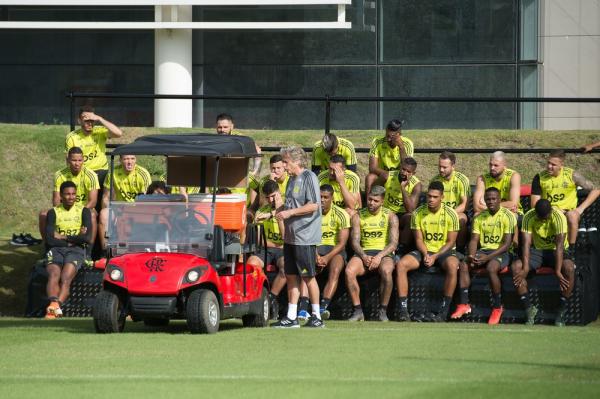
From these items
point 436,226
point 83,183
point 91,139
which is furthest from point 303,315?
point 91,139

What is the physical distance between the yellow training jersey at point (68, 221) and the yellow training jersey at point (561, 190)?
232 inches

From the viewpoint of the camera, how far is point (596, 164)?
2278 cm

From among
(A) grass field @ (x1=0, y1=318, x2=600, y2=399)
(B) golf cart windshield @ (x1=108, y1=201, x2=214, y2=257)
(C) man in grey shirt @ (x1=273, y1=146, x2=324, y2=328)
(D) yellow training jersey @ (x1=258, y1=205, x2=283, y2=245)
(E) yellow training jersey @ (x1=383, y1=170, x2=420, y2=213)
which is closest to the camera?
(A) grass field @ (x1=0, y1=318, x2=600, y2=399)

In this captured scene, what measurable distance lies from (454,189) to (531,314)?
224 centimetres

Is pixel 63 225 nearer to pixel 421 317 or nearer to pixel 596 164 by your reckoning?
pixel 421 317

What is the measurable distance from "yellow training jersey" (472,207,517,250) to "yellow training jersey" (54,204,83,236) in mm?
4986

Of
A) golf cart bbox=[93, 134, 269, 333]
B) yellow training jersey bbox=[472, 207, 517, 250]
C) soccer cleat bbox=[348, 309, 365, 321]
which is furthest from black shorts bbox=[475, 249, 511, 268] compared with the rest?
golf cart bbox=[93, 134, 269, 333]

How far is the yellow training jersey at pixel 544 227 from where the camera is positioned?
16.1m

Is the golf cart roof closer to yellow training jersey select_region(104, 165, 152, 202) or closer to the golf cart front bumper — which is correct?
the golf cart front bumper

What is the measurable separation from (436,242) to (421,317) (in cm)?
96

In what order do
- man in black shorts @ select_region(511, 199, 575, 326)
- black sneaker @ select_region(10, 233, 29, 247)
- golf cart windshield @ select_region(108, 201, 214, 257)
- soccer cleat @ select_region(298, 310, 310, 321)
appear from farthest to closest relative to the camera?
black sneaker @ select_region(10, 233, 29, 247)
man in black shorts @ select_region(511, 199, 575, 326)
soccer cleat @ select_region(298, 310, 310, 321)
golf cart windshield @ select_region(108, 201, 214, 257)

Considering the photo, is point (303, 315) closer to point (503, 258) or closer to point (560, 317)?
point (503, 258)

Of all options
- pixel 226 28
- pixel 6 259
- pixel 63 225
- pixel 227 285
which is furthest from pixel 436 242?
pixel 226 28

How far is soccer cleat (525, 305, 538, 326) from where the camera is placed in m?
15.8
